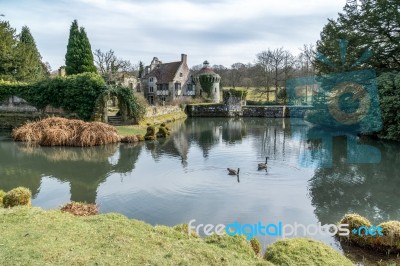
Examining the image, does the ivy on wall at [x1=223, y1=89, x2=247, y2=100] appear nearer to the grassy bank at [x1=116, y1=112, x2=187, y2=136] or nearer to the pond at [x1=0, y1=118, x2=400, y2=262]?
the grassy bank at [x1=116, y1=112, x2=187, y2=136]

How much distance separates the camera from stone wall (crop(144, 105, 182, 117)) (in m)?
33.9

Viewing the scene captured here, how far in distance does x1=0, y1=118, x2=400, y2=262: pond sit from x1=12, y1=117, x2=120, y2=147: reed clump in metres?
0.87

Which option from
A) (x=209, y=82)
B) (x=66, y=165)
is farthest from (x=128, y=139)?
(x=209, y=82)

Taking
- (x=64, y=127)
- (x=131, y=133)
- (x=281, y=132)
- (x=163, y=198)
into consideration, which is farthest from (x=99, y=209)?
(x=281, y=132)

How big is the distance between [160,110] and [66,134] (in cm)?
1677

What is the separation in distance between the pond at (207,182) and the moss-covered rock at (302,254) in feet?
5.86

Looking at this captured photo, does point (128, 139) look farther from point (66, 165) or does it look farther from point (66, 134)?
point (66, 165)

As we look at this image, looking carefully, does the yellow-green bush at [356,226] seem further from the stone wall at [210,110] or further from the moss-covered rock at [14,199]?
the stone wall at [210,110]

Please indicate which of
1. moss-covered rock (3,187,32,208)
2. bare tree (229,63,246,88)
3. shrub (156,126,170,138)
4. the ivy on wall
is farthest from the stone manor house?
moss-covered rock (3,187,32,208)

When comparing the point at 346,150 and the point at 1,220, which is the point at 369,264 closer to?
the point at 1,220

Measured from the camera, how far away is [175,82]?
178ft

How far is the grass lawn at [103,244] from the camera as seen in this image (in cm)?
539

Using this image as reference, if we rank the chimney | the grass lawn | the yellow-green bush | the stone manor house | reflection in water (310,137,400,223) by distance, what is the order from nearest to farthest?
the grass lawn, the yellow-green bush, reflection in water (310,137,400,223), the stone manor house, the chimney

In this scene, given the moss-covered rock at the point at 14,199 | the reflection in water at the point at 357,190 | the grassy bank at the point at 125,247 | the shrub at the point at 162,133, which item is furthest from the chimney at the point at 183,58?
the grassy bank at the point at 125,247
